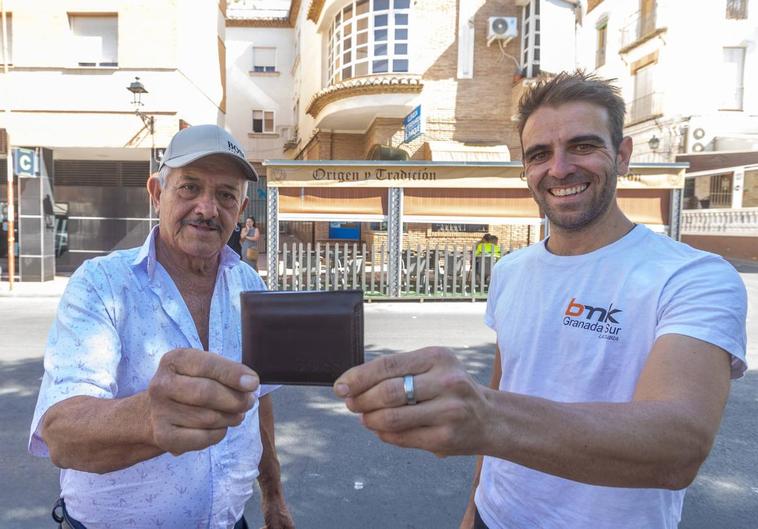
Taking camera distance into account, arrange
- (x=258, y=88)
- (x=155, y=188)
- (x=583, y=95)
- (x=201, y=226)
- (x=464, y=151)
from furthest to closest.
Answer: (x=258, y=88) < (x=464, y=151) < (x=155, y=188) < (x=201, y=226) < (x=583, y=95)

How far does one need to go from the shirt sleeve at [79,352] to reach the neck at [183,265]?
0.27m

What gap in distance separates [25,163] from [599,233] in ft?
52.9

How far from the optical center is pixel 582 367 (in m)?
1.66

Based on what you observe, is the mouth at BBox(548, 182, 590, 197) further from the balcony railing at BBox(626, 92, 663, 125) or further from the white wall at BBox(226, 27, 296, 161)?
the white wall at BBox(226, 27, 296, 161)

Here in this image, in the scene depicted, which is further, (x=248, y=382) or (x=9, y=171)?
(x=9, y=171)

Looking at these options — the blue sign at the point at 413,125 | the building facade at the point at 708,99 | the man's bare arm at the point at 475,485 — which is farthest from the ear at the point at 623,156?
the building facade at the point at 708,99

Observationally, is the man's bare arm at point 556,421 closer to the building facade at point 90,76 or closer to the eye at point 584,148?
the eye at point 584,148

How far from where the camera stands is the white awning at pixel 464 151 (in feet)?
60.9

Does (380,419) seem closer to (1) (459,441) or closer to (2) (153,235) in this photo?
(1) (459,441)

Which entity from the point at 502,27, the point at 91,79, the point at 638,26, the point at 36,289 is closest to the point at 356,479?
the point at 36,289

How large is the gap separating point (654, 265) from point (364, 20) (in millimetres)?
18735

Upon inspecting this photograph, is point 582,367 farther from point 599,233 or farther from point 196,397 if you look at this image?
point 196,397

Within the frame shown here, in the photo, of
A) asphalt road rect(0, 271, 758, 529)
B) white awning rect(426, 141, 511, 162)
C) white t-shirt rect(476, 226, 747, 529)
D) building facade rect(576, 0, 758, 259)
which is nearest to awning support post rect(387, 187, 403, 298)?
asphalt road rect(0, 271, 758, 529)

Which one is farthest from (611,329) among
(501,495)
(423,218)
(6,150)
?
(6,150)
